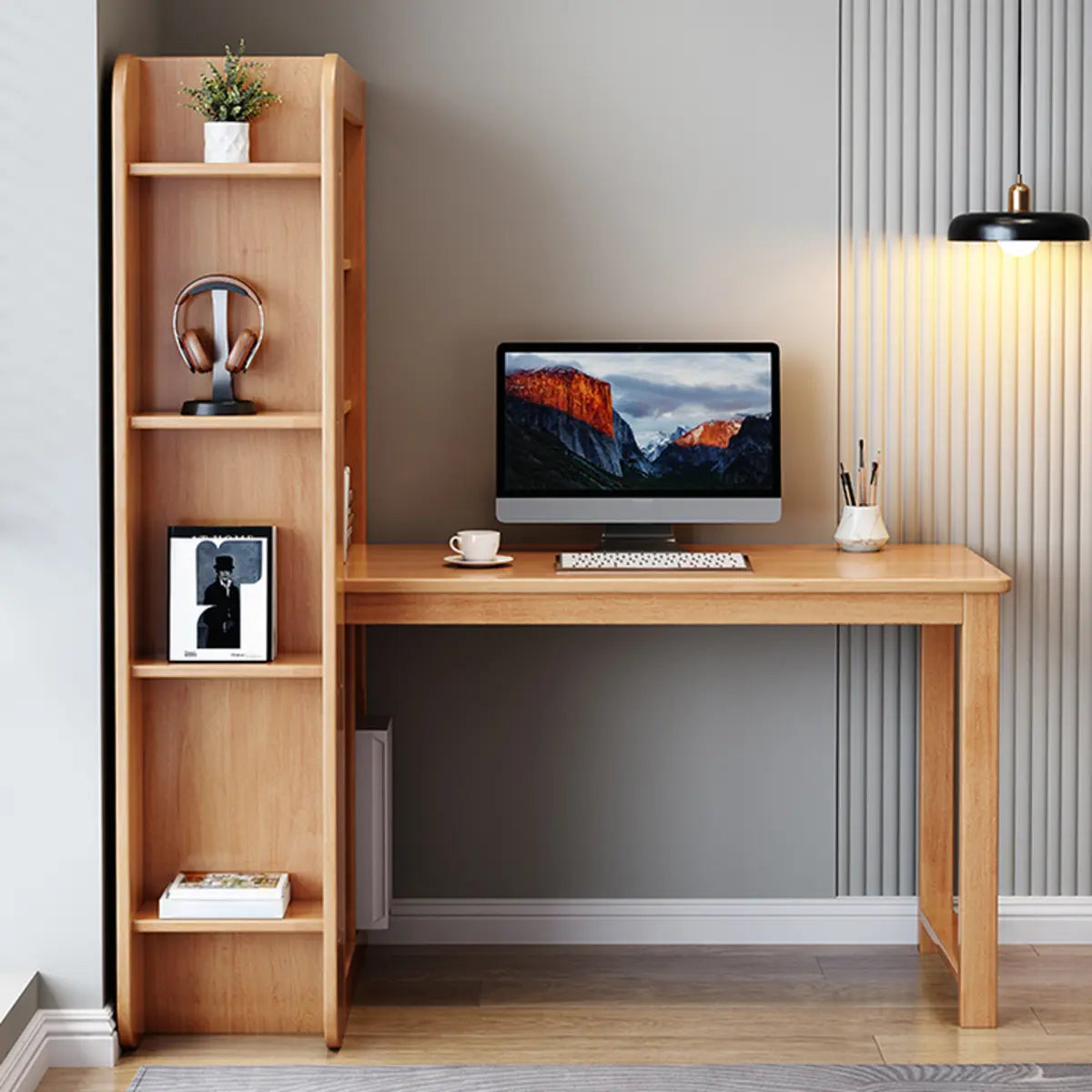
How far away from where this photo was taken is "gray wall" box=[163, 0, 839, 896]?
3352 mm

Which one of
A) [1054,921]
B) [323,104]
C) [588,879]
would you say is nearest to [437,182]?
[323,104]

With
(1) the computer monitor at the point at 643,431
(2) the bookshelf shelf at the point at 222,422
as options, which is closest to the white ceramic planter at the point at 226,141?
(2) the bookshelf shelf at the point at 222,422

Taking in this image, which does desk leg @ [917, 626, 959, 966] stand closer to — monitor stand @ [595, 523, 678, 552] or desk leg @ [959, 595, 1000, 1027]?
desk leg @ [959, 595, 1000, 1027]

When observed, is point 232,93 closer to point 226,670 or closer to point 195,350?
point 195,350

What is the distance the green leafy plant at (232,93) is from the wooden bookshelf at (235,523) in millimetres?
44

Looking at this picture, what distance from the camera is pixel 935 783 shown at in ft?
11.2

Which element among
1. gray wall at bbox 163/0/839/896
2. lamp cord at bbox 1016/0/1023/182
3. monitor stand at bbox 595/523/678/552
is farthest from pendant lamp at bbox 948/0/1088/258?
monitor stand at bbox 595/523/678/552

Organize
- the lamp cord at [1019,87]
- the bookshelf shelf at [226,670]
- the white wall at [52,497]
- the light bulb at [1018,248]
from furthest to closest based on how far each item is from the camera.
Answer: the lamp cord at [1019,87], the light bulb at [1018,248], the bookshelf shelf at [226,670], the white wall at [52,497]

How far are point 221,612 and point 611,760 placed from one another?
3.56ft

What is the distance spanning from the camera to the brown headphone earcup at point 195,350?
2.82 metres

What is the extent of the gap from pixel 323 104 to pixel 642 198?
0.89 m

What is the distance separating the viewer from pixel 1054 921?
11.5 ft

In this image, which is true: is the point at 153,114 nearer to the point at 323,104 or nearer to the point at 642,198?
the point at 323,104

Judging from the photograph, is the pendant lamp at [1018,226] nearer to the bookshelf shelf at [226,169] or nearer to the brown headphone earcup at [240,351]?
the bookshelf shelf at [226,169]
